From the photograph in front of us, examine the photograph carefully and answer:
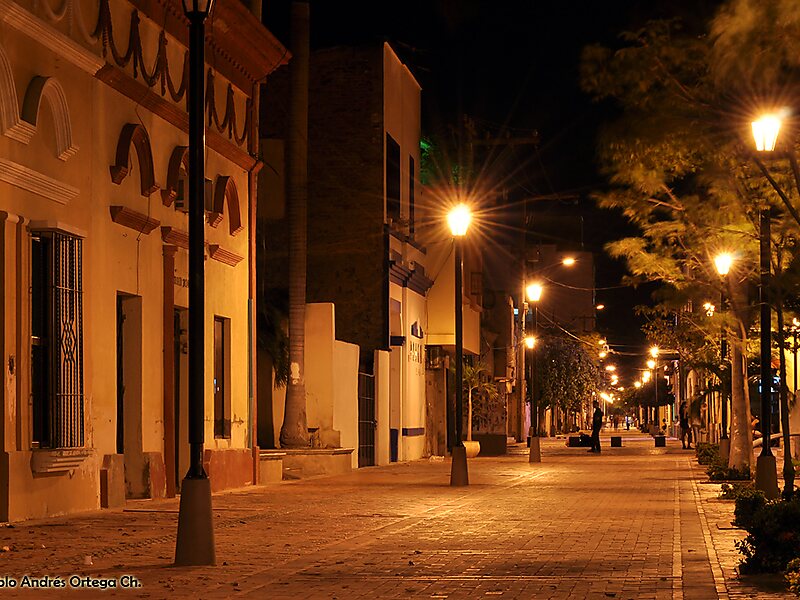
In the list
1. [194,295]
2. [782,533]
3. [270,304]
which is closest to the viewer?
[782,533]

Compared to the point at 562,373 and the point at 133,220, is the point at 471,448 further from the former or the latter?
the point at 562,373

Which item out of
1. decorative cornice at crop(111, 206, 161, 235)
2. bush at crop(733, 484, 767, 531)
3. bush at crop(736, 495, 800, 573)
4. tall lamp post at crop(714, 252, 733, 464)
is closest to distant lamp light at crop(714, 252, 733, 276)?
tall lamp post at crop(714, 252, 733, 464)

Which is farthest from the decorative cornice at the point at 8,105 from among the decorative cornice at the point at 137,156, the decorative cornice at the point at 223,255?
the decorative cornice at the point at 223,255

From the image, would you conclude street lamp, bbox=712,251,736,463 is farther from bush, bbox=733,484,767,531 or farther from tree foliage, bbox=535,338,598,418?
tree foliage, bbox=535,338,598,418

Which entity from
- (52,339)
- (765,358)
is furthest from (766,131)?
(52,339)

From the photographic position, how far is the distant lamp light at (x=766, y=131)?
13.6 metres

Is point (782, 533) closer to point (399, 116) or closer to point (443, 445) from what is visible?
point (399, 116)

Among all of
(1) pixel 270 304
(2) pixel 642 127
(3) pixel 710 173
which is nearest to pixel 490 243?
(1) pixel 270 304

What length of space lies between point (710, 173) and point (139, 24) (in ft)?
30.9

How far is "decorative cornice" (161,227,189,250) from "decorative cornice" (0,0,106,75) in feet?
12.9

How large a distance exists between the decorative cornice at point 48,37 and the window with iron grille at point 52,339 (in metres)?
2.54

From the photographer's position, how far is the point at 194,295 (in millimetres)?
13094

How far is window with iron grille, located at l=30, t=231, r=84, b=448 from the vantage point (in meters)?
18.6

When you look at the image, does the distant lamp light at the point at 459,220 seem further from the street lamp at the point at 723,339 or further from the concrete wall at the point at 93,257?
the street lamp at the point at 723,339
